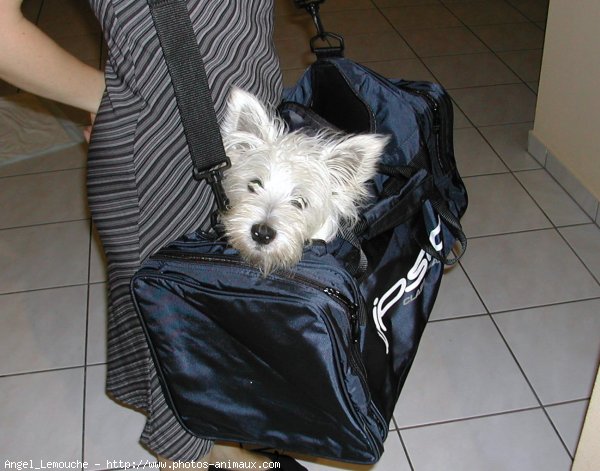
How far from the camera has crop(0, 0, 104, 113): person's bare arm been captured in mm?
1039

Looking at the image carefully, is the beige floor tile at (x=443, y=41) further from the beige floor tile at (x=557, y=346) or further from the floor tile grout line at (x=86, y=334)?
the floor tile grout line at (x=86, y=334)

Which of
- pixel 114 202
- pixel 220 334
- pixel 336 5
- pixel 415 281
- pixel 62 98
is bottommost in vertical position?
pixel 336 5

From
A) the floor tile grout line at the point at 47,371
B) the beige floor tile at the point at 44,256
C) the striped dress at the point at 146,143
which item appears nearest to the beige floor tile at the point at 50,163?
the beige floor tile at the point at 44,256

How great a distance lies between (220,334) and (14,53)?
55 centimetres

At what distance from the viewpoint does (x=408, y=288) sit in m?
1.34

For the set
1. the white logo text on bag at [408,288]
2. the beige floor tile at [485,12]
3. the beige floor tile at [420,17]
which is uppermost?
the white logo text on bag at [408,288]

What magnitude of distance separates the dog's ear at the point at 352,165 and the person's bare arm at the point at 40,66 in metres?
0.44

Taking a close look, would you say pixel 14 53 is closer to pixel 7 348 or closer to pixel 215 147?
pixel 215 147

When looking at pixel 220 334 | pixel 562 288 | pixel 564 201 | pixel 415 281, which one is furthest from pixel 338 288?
pixel 564 201

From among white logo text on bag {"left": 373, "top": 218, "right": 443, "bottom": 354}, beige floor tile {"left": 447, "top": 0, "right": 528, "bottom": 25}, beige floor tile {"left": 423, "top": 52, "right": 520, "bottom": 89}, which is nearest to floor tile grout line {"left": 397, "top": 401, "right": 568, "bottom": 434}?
white logo text on bag {"left": 373, "top": 218, "right": 443, "bottom": 354}

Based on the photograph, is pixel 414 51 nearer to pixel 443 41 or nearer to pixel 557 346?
pixel 443 41

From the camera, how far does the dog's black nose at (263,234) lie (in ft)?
3.82

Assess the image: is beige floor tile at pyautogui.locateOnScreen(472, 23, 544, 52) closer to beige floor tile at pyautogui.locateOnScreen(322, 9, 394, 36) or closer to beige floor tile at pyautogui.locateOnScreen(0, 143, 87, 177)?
beige floor tile at pyautogui.locateOnScreen(322, 9, 394, 36)

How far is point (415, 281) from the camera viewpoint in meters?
1.36
